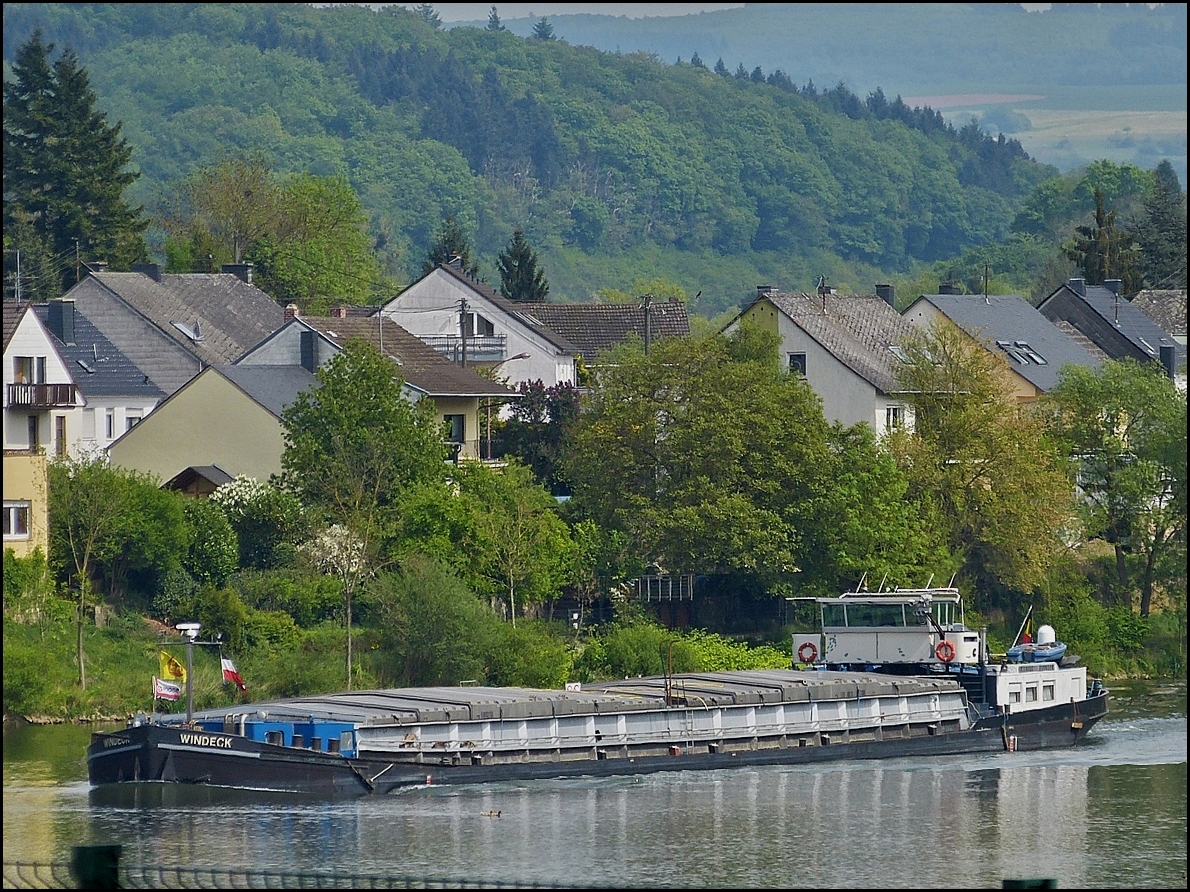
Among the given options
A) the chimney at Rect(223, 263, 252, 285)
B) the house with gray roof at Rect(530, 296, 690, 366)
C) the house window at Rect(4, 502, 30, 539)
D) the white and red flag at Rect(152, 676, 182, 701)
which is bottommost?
the white and red flag at Rect(152, 676, 182, 701)

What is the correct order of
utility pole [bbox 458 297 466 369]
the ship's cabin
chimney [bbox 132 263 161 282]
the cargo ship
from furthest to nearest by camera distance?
chimney [bbox 132 263 161 282] < utility pole [bbox 458 297 466 369] < the ship's cabin < the cargo ship

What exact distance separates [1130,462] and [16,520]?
37.1 meters

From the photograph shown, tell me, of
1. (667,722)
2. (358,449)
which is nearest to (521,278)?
(358,449)

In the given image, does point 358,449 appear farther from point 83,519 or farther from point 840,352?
point 840,352

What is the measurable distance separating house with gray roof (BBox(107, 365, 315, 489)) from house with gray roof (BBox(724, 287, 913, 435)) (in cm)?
1930

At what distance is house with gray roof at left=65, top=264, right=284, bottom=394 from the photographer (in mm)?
91625

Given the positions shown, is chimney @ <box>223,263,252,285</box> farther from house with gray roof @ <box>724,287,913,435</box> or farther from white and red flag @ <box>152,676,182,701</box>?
white and red flag @ <box>152,676,182,701</box>

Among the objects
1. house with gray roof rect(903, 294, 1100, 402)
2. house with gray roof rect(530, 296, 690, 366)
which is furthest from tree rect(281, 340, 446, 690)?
house with gray roof rect(903, 294, 1100, 402)

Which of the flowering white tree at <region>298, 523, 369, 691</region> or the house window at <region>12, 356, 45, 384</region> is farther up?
the house window at <region>12, 356, 45, 384</region>

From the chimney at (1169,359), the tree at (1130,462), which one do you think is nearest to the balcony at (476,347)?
the tree at (1130,462)

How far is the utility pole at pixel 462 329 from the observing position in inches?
3573

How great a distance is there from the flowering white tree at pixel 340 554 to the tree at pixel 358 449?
1.30 ft

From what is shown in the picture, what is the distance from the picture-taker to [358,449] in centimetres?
7150

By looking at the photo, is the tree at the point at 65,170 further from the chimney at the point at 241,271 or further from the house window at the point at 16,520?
the house window at the point at 16,520
